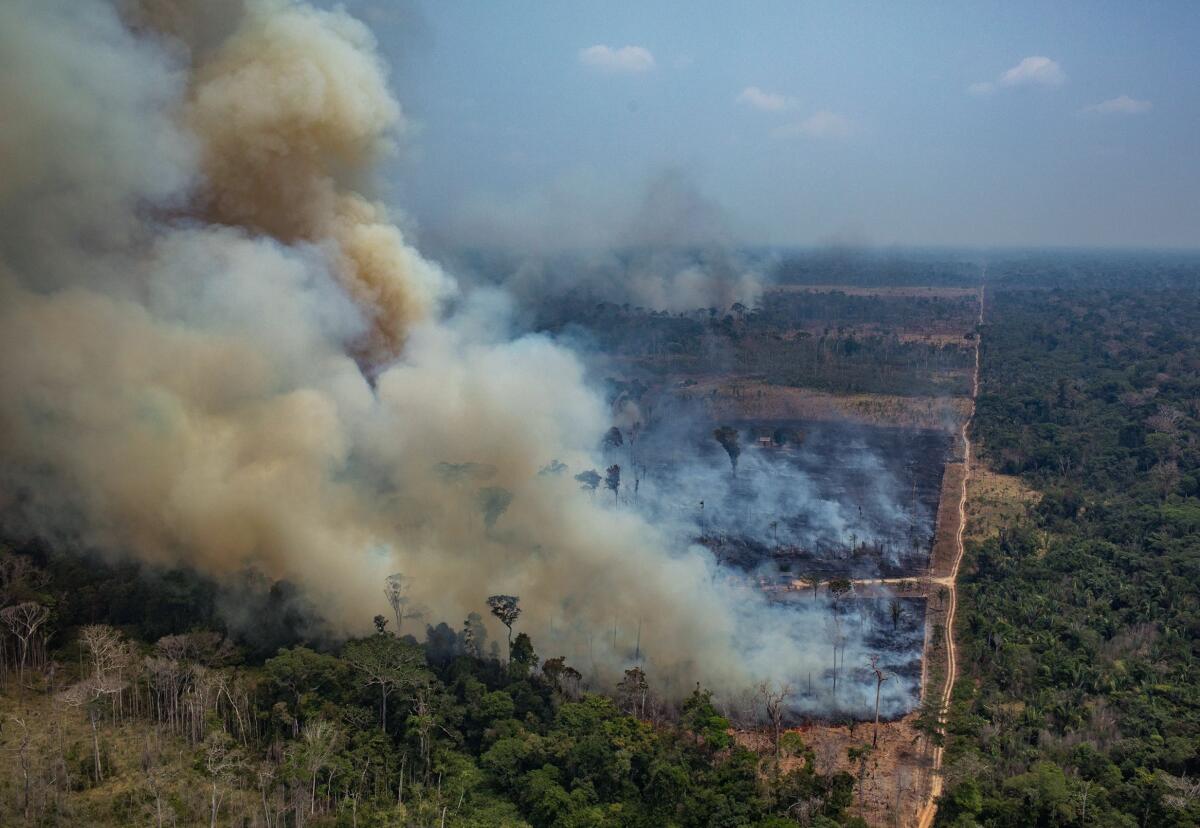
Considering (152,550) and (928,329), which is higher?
(928,329)

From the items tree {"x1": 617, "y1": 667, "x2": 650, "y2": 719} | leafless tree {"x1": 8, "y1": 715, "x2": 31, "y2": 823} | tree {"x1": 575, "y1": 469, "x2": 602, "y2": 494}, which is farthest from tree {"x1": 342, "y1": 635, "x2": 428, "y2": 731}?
tree {"x1": 575, "y1": 469, "x2": 602, "y2": 494}

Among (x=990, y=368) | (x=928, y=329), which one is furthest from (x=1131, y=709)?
(x=928, y=329)

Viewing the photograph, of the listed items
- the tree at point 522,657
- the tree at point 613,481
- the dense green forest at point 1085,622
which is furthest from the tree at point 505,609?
the tree at point 613,481

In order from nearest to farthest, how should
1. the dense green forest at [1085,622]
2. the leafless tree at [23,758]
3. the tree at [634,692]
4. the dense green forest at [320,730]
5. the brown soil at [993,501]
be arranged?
1. the leafless tree at [23,758]
2. the dense green forest at [320,730]
3. the dense green forest at [1085,622]
4. the tree at [634,692]
5. the brown soil at [993,501]

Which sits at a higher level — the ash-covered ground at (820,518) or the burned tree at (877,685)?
the ash-covered ground at (820,518)

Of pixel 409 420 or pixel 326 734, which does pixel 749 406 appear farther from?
pixel 326 734

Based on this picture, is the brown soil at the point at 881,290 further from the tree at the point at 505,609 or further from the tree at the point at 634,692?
the tree at the point at 634,692

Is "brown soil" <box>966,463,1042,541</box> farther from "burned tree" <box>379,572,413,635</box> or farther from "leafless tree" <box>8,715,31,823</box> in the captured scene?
"leafless tree" <box>8,715,31,823</box>
